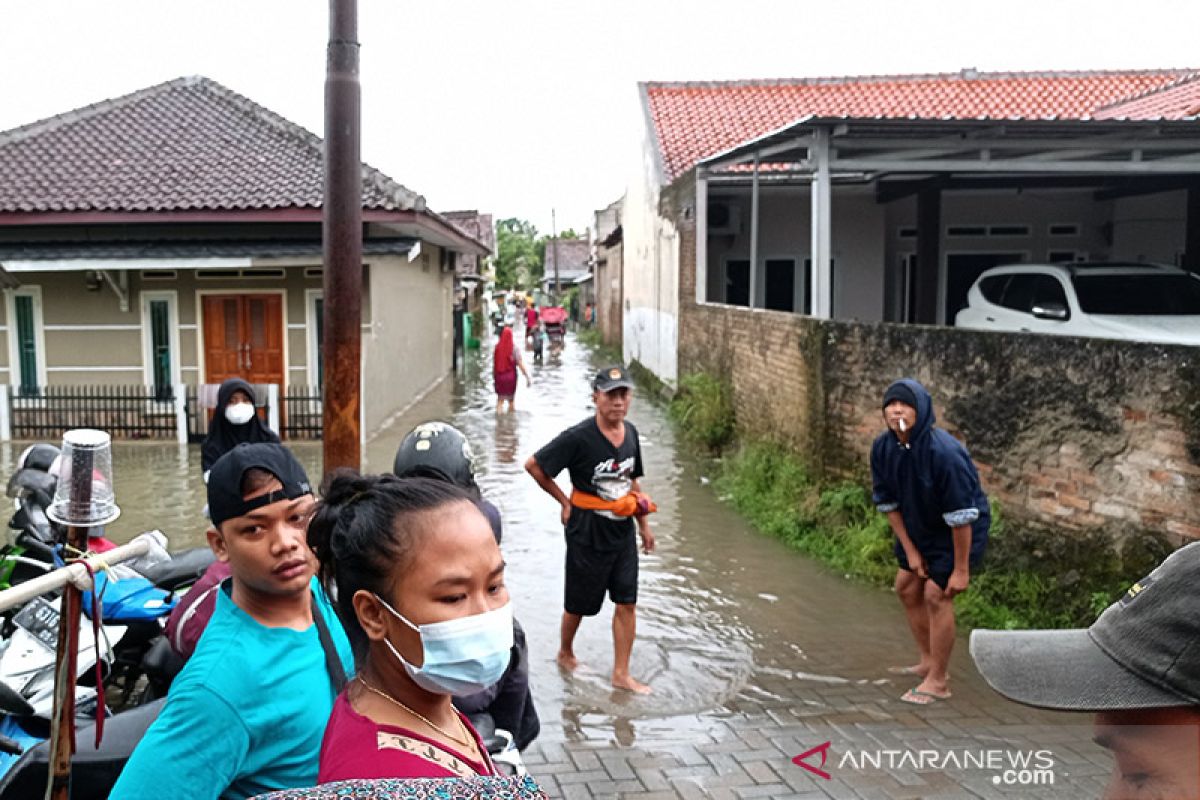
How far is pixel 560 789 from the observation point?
479cm

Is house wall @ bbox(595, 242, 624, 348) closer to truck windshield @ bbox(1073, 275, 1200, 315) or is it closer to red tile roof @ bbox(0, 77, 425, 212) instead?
red tile roof @ bbox(0, 77, 425, 212)

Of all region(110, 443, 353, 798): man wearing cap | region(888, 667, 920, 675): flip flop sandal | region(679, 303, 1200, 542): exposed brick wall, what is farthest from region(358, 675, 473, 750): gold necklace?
region(679, 303, 1200, 542): exposed brick wall

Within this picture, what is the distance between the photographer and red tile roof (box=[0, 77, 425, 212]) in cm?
1413

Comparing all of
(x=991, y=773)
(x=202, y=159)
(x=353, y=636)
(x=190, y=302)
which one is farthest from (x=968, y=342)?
(x=202, y=159)

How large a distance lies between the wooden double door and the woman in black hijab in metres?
8.27

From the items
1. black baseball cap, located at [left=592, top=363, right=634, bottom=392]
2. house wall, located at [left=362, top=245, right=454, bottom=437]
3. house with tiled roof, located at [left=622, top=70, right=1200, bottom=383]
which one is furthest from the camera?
house wall, located at [left=362, top=245, right=454, bottom=437]

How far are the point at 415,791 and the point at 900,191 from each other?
17.8m

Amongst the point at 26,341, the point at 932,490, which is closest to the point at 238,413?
the point at 932,490

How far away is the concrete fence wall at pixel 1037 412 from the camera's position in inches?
236

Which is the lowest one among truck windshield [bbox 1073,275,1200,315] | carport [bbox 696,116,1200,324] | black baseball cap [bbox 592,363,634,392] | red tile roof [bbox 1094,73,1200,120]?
black baseball cap [bbox 592,363,634,392]

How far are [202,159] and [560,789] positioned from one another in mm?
13336

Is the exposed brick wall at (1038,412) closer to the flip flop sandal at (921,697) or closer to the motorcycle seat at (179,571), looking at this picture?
the flip flop sandal at (921,697)

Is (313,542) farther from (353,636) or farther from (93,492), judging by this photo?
(93,492)

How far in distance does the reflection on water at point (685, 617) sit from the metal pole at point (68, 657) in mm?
3054
